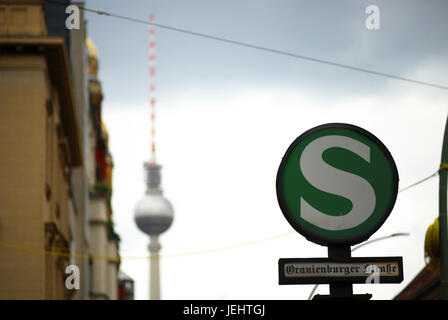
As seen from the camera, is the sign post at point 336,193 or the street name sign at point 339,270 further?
the sign post at point 336,193

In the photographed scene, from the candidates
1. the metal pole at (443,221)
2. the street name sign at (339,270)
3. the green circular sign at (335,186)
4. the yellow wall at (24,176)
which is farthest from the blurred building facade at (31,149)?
the street name sign at (339,270)

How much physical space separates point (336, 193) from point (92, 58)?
6654 centimetres

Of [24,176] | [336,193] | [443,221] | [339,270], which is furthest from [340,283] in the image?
[24,176]

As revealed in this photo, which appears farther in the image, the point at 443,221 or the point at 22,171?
the point at 22,171

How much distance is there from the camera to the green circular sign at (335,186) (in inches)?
239

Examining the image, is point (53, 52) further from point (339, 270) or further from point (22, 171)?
point (339, 270)

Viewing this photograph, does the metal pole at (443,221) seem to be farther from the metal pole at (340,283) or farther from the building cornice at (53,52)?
the building cornice at (53,52)

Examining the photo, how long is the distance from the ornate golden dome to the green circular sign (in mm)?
64590

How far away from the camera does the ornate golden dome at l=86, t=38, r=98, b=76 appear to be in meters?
70.3

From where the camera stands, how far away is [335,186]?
608 centimetres

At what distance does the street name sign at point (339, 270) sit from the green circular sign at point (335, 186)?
0.54 feet
